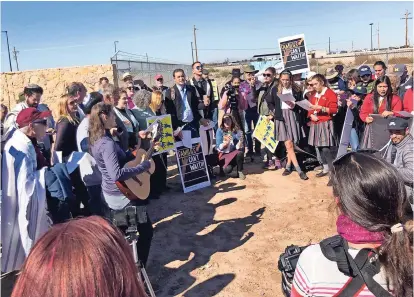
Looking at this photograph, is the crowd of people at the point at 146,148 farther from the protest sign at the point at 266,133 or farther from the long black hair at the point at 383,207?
the protest sign at the point at 266,133

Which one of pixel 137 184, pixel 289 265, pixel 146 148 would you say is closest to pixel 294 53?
pixel 146 148

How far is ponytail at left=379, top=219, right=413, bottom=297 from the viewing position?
1382 mm

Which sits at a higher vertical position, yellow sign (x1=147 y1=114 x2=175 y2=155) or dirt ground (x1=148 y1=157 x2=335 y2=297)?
yellow sign (x1=147 y1=114 x2=175 y2=155)

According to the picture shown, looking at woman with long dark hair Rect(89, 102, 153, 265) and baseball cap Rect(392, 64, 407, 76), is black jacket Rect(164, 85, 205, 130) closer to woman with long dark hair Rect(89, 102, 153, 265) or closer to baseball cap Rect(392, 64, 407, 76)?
woman with long dark hair Rect(89, 102, 153, 265)

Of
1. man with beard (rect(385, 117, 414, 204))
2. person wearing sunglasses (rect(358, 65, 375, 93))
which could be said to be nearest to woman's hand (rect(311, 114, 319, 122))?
person wearing sunglasses (rect(358, 65, 375, 93))

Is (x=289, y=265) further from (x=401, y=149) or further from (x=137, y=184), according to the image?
(x=401, y=149)

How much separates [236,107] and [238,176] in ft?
4.84

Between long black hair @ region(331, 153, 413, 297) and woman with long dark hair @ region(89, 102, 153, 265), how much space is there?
2409 millimetres

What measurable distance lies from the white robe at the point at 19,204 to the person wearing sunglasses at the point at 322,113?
4.64 m

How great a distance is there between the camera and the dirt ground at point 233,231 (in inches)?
155

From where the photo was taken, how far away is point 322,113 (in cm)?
659

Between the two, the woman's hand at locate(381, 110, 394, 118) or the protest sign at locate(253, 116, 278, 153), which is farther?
the protest sign at locate(253, 116, 278, 153)

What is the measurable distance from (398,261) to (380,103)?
499 cm

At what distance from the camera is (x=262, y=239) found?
482cm
